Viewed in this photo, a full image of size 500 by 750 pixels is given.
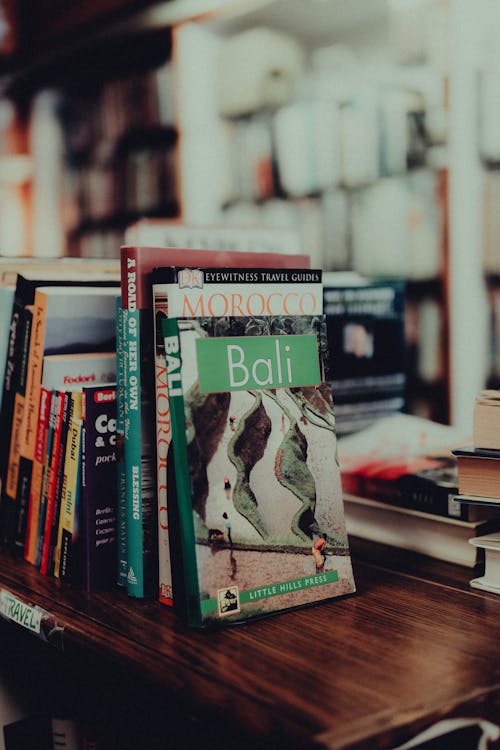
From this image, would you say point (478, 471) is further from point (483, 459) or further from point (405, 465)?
point (405, 465)

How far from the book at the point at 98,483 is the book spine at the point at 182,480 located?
14cm

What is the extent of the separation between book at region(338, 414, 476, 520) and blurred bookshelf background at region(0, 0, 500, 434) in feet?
3.65

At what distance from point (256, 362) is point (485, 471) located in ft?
0.88

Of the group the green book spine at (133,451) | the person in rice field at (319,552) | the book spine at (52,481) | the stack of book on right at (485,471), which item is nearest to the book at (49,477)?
the book spine at (52,481)

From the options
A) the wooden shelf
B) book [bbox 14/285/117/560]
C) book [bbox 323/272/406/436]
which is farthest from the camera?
book [bbox 323/272/406/436]

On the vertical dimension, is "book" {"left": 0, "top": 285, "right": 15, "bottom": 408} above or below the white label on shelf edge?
above

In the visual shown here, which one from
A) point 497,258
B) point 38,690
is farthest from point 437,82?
point 38,690

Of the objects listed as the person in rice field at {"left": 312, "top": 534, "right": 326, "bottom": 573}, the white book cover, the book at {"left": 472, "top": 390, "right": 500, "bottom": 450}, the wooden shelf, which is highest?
the white book cover

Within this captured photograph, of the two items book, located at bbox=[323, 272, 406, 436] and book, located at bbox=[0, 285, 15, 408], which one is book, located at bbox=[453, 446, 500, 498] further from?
book, located at bbox=[0, 285, 15, 408]

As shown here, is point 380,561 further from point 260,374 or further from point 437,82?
point 437,82

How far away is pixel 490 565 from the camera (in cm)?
89

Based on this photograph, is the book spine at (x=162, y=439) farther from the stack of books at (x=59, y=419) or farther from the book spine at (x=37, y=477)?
the book spine at (x=37, y=477)

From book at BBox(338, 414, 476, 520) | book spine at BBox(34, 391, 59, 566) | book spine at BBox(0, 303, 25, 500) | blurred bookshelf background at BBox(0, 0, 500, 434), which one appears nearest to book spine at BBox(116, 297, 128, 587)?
book spine at BBox(34, 391, 59, 566)

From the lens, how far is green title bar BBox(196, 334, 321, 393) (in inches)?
32.5
